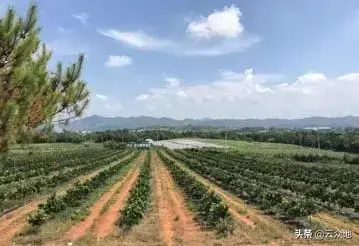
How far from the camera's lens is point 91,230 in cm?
1405

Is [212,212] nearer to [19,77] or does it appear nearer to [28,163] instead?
[19,77]

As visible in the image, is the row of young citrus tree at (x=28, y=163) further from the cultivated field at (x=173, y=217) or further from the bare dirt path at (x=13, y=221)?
the cultivated field at (x=173, y=217)

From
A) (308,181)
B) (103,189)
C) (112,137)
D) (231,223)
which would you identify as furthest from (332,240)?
(112,137)

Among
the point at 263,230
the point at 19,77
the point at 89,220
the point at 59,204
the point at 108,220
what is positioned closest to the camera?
the point at 19,77

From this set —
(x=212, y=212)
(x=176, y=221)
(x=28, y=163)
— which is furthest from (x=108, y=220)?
(x=28, y=163)

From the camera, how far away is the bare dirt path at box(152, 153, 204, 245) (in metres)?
12.8

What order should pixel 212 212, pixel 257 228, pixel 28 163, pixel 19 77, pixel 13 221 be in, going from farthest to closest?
1. pixel 28 163
2. pixel 13 221
3. pixel 212 212
4. pixel 257 228
5. pixel 19 77

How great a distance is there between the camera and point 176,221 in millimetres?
15609

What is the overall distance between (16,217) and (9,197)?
5065 mm

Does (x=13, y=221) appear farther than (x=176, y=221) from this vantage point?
Yes

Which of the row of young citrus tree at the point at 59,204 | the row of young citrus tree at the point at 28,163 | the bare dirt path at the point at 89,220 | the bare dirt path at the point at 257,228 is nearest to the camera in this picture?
the bare dirt path at the point at 257,228

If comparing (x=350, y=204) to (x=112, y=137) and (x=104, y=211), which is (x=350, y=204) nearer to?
(x=104, y=211)

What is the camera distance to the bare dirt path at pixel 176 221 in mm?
12766

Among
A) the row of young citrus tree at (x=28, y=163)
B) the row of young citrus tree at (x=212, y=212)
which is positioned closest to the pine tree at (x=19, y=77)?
the row of young citrus tree at (x=212, y=212)
